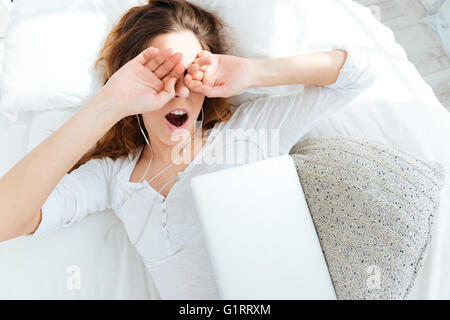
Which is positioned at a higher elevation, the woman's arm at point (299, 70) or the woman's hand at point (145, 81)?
the woman's hand at point (145, 81)

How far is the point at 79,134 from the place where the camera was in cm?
67

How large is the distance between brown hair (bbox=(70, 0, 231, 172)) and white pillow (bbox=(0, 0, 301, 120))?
5 centimetres

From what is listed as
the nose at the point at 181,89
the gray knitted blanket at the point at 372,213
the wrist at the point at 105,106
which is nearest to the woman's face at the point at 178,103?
the nose at the point at 181,89

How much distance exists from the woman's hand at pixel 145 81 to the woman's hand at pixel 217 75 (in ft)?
0.12

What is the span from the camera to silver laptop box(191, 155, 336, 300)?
2.20 feet

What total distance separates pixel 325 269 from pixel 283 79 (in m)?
0.46

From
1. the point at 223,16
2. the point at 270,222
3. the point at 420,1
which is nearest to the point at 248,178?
the point at 270,222

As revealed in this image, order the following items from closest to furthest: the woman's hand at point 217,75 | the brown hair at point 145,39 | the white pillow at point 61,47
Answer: the woman's hand at point 217,75
the brown hair at point 145,39
the white pillow at point 61,47

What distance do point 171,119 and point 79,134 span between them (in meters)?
0.27

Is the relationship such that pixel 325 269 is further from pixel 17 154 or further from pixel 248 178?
pixel 17 154

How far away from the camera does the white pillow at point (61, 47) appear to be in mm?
1000

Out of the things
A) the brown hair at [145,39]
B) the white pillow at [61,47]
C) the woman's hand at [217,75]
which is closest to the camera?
the woman's hand at [217,75]

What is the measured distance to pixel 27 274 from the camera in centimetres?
90

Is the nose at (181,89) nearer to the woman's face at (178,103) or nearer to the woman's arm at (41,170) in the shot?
the woman's face at (178,103)
